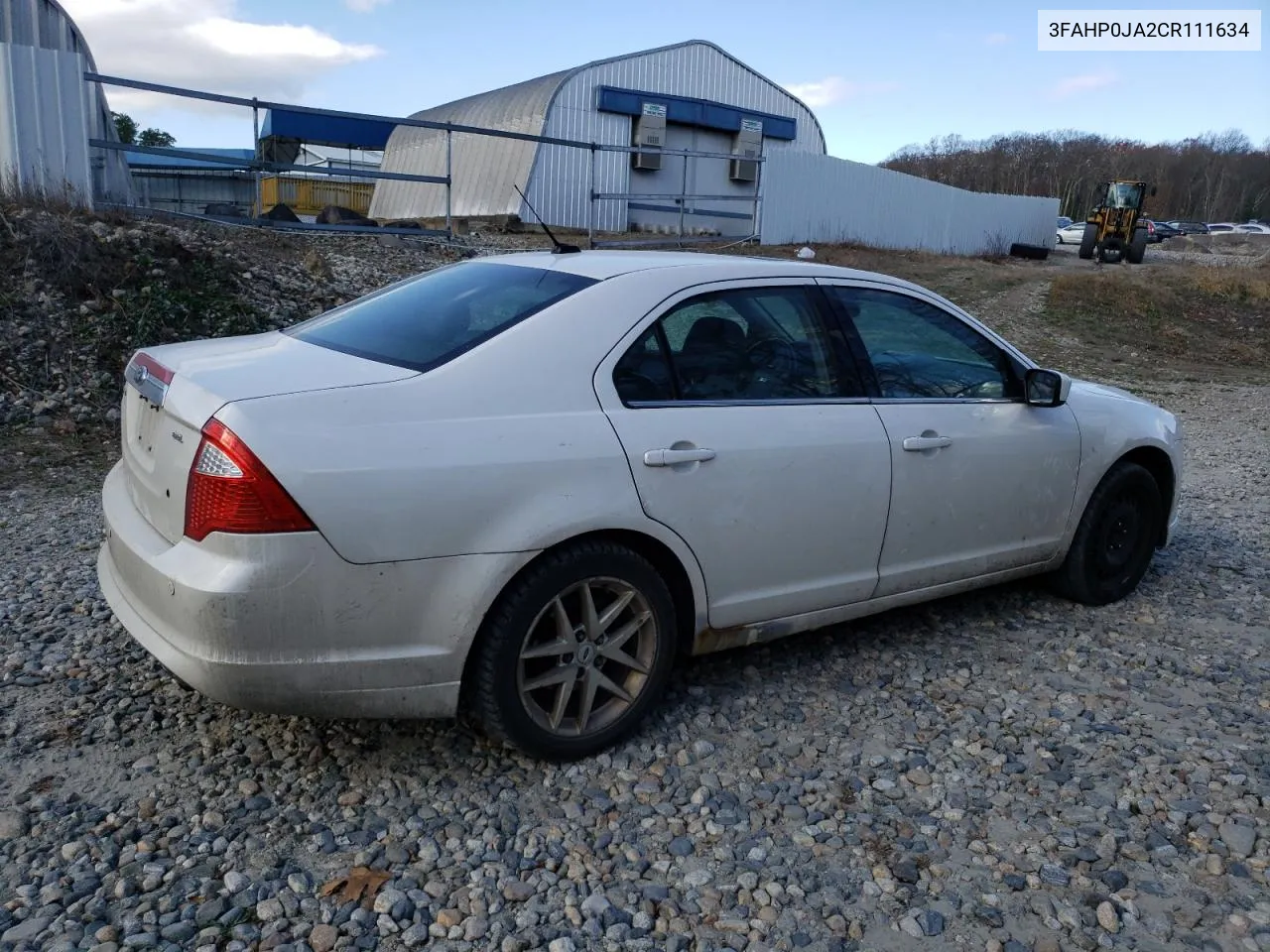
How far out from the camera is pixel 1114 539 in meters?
5.08

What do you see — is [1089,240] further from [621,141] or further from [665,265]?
[665,265]

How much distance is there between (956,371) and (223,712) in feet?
10.2

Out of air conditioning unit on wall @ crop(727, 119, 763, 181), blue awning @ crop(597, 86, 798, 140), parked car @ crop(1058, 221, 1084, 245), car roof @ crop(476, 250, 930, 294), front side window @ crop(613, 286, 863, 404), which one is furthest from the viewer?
parked car @ crop(1058, 221, 1084, 245)

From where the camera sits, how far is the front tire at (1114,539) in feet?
16.1

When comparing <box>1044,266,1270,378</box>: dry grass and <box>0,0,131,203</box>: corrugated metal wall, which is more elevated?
<box>0,0,131,203</box>: corrugated metal wall

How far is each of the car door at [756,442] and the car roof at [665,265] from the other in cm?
8

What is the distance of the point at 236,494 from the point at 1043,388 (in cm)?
328

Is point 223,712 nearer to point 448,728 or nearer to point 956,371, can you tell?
point 448,728

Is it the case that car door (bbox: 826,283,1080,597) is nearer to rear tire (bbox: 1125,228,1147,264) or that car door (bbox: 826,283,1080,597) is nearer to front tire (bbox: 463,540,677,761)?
front tire (bbox: 463,540,677,761)

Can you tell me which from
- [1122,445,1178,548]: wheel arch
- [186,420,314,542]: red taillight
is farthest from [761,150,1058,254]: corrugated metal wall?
[186,420,314,542]: red taillight

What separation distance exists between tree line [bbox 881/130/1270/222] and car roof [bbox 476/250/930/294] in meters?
94.7

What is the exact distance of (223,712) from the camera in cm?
363

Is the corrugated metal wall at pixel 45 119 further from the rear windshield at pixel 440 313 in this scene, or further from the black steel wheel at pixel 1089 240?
the black steel wheel at pixel 1089 240

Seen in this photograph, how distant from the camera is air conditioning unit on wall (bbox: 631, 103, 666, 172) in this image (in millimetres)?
25656
